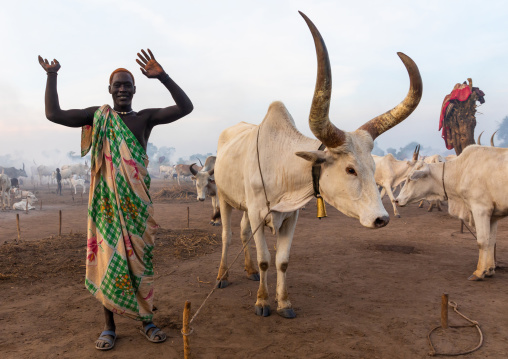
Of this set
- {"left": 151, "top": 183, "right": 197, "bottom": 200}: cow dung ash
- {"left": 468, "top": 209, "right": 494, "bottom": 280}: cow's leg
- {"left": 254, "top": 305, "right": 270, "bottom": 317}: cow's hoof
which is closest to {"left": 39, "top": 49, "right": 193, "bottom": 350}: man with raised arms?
{"left": 254, "top": 305, "right": 270, "bottom": 317}: cow's hoof

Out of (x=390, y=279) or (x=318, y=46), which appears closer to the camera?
(x=318, y=46)

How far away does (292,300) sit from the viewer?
3.94 m

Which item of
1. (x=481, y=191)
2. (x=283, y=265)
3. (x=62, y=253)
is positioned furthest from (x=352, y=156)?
(x=62, y=253)

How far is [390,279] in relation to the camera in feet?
15.5

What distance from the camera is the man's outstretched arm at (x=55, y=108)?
2678 millimetres

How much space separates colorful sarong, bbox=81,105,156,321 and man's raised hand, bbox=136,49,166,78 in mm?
483

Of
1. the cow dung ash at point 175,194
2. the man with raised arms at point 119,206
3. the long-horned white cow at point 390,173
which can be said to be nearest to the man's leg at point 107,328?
the man with raised arms at point 119,206

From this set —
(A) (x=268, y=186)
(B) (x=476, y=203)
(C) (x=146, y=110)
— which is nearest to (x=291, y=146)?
(A) (x=268, y=186)

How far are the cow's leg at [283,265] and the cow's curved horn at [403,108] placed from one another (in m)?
1.29

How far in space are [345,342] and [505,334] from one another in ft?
5.00

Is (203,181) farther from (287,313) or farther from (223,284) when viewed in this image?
(287,313)

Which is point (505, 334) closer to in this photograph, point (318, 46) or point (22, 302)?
point (318, 46)

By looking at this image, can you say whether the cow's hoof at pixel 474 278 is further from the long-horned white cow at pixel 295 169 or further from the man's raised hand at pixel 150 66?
the man's raised hand at pixel 150 66

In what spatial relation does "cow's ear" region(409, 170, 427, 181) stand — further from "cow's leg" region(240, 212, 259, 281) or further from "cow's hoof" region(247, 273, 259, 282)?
"cow's hoof" region(247, 273, 259, 282)
